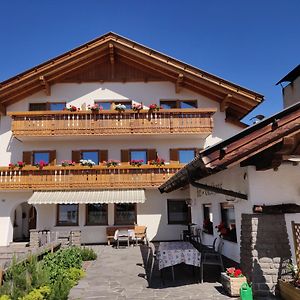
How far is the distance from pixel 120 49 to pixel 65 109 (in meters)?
5.04

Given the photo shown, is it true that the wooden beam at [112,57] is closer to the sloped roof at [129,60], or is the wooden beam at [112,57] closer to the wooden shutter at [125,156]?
the sloped roof at [129,60]

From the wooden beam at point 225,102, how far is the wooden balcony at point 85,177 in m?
4.96

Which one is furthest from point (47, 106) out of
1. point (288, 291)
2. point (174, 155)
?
point (288, 291)

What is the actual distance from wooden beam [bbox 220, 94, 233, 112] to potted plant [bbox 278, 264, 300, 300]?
14.1m

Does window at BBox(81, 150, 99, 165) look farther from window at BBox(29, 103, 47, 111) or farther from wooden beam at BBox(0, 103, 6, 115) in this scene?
wooden beam at BBox(0, 103, 6, 115)

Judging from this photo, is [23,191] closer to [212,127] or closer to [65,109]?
[65,109]

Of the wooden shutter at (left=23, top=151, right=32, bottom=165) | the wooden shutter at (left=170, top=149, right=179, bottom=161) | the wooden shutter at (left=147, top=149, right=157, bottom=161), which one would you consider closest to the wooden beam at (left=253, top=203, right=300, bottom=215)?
the wooden shutter at (left=170, top=149, right=179, bottom=161)

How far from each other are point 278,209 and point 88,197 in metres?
12.4

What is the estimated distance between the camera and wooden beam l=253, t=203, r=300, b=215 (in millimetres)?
7355

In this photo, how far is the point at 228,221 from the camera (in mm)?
10555

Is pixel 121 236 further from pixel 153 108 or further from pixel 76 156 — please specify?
pixel 153 108

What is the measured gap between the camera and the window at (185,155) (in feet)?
66.4

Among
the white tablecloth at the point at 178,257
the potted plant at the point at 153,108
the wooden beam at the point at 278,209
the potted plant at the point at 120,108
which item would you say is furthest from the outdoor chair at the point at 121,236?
the wooden beam at the point at 278,209

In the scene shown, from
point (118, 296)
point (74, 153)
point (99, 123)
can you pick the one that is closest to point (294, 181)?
point (118, 296)
